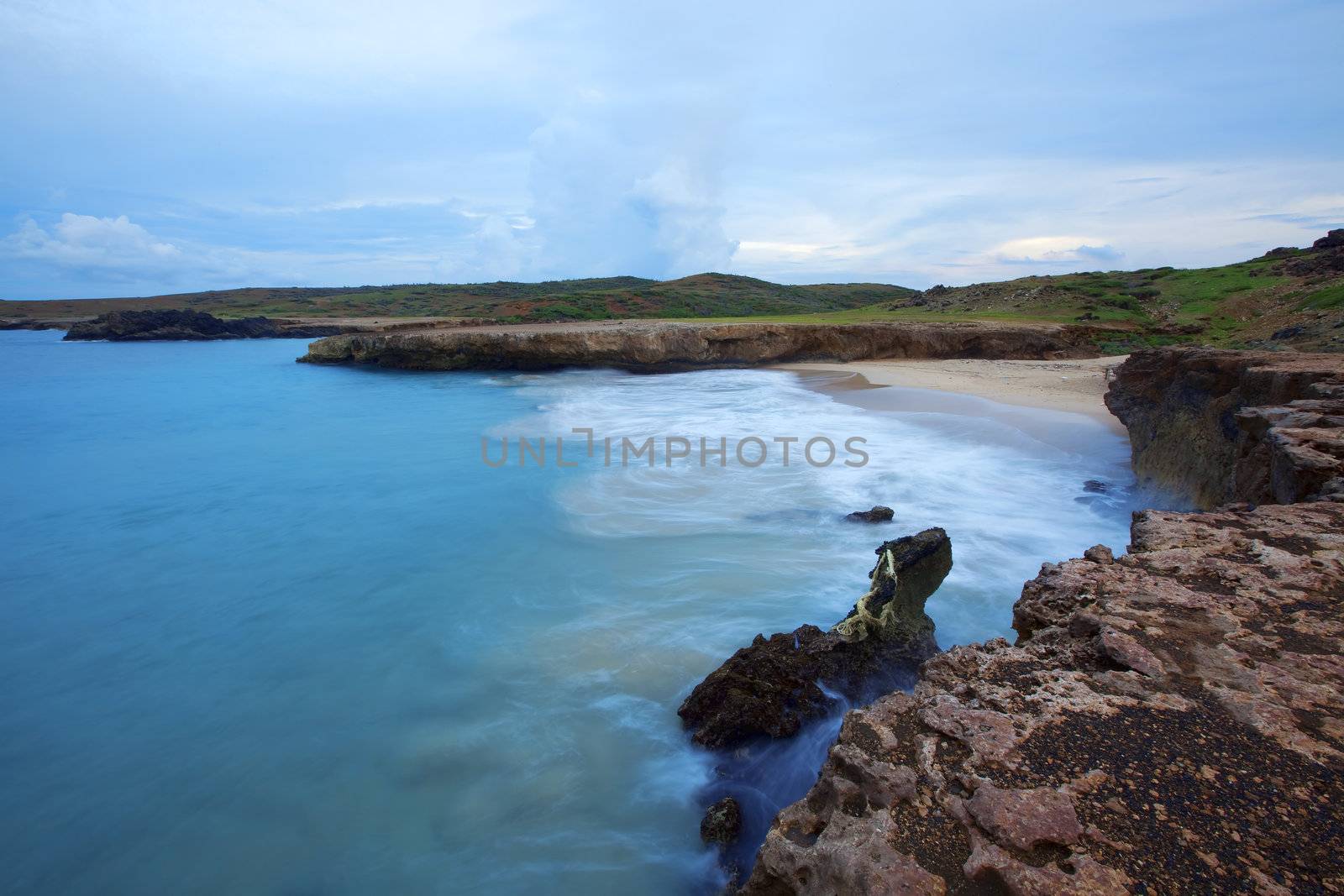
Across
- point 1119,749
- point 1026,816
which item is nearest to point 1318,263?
point 1119,749

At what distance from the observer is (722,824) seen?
350 centimetres

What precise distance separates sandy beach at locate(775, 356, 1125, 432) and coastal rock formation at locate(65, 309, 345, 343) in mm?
33315

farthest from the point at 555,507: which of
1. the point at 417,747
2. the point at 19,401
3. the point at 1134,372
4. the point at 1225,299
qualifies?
the point at 1225,299

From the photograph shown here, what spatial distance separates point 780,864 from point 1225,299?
84.7 ft

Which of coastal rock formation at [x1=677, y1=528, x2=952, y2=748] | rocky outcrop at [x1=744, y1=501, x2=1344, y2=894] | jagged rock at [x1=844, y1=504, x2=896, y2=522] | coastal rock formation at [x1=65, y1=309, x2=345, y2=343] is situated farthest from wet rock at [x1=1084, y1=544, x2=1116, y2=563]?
coastal rock formation at [x1=65, y1=309, x2=345, y2=343]

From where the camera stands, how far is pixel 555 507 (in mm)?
9430

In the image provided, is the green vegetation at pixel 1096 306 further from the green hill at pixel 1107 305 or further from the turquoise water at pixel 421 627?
the turquoise water at pixel 421 627

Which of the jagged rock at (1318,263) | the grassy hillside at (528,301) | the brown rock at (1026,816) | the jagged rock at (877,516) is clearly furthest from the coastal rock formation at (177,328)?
the jagged rock at (1318,263)

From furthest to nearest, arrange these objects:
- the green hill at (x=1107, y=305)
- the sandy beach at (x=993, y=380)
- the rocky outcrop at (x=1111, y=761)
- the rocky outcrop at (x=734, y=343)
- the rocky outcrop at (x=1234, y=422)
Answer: the rocky outcrop at (x=734, y=343) < the green hill at (x=1107, y=305) < the sandy beach at (x=993, y=380) < the rocky outcrop at (x=1234, y=422) < the rocky outcrop at (x=1111, y=761)

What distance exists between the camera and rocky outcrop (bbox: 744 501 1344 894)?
1.76 meters

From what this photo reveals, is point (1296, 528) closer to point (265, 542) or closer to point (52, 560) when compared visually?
point (265, 542)

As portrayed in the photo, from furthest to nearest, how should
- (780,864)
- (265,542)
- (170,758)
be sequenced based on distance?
(265,542) < (170,758) < (780,864)

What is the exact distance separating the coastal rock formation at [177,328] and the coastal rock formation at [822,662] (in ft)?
137

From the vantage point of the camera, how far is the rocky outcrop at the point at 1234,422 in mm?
4414
